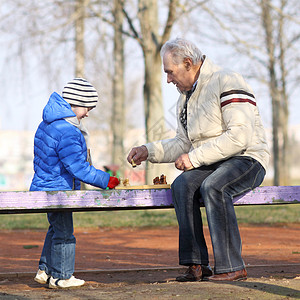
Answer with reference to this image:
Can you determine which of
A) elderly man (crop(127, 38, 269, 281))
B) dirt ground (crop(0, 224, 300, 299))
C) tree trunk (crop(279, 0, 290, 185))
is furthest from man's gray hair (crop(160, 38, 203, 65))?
tree trunk (crop(279, 0, 290, 185))

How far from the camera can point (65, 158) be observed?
4.45 metres

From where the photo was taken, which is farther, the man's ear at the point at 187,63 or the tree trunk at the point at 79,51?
the tree trunk at the point at 79,51

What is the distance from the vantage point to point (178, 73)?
4.35 meters

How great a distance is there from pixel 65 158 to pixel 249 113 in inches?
52.6

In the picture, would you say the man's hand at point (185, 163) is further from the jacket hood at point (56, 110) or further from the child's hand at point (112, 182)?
the jacket hood at point (56, 110)

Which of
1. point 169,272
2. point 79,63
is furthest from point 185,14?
point 169,272

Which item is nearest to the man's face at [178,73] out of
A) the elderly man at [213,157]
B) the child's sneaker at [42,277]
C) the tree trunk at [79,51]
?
the elderly man at [213,157]

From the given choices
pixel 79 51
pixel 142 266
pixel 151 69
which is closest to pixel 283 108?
pixel 79 51

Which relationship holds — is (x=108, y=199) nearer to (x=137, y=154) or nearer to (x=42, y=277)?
(x=137, y=154)

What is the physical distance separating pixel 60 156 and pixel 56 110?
366 millimetres

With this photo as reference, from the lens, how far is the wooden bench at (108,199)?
406cm

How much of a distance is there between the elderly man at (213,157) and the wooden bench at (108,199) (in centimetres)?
11

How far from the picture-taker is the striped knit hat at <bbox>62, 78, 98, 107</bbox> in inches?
189

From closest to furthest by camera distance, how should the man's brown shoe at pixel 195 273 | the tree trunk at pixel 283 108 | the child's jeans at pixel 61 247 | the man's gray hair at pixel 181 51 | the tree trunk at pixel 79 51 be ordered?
the man's brown shoe at pixel 195 273, the man's gray hair at pixel 181 51, the child's jeans at pixel 61 247, the tree trunk at pixel 79 51, the tree trunk at pixel 283 108
